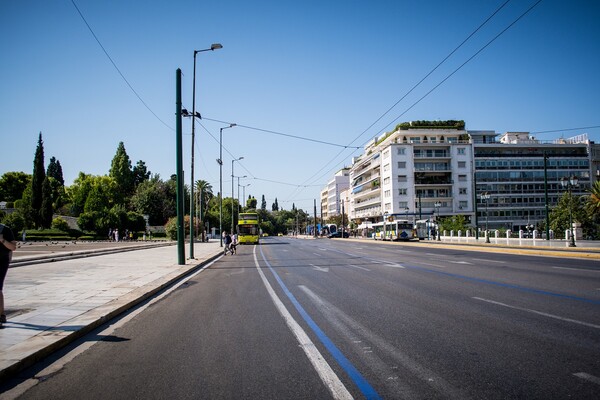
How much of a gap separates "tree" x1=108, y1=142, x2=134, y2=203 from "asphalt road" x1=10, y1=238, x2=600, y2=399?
9276 cm

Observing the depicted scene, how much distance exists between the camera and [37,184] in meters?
59.9

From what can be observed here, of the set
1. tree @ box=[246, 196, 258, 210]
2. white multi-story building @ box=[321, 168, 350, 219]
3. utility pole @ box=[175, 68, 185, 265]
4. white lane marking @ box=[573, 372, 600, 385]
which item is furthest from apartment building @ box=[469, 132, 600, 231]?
tree @ box=[246, 196, 258, 210]

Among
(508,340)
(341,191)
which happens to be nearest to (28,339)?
(508,340)

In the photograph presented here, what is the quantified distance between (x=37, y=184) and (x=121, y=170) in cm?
3313

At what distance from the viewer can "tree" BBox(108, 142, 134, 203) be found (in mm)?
92537

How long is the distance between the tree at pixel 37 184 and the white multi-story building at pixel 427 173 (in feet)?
195

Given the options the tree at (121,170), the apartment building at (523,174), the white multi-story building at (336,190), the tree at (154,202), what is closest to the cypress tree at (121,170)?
the tree at (121,170)

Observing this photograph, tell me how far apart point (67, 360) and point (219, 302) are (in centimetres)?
395

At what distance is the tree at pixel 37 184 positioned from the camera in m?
59.6

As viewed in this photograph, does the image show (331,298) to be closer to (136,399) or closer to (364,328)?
(364,328)

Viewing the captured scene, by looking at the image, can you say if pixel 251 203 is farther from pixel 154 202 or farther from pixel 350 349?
pixel 350 349

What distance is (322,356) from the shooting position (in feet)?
15.1

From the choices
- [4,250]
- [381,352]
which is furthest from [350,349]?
[4,250]

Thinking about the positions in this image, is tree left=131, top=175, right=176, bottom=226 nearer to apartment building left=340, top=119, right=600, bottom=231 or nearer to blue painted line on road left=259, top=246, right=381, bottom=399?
apartment building left=340, top=119, right=600, bottom=231
